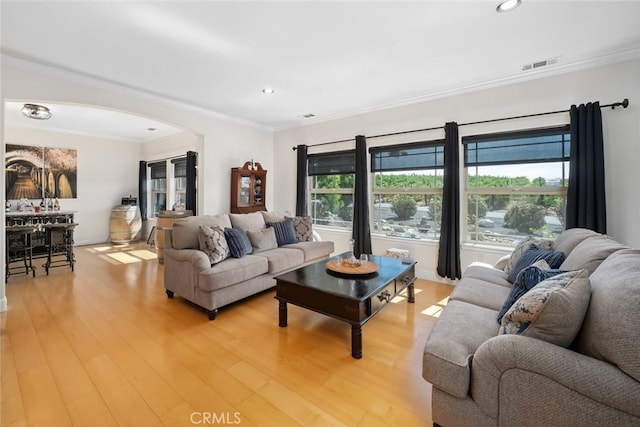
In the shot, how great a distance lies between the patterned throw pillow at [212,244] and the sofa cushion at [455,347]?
7.54 feet

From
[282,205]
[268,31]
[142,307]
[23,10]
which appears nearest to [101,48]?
[23,10]

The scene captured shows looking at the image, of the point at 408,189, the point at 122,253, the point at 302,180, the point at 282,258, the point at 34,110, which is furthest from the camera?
the point at 122,253

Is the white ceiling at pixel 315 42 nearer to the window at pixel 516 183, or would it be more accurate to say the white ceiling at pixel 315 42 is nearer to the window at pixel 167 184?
the window at pixel 516 183

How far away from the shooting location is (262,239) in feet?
12.2

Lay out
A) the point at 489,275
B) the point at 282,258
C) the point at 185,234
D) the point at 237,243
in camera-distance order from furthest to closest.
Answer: the point at 282,258 → the point at 237,243 → the point at 185,234 → the point at 489,275

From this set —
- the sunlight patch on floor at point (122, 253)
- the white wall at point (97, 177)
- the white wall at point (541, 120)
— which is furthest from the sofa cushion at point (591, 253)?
the white wall at point (97, 177)

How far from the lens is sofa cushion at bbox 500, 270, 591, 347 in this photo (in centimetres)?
119

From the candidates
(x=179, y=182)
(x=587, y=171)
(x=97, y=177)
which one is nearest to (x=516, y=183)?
(x=587, y=171)

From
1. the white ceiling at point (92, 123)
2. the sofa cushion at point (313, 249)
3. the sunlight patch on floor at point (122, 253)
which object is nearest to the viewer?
the sofa cushion at point (313, 249)

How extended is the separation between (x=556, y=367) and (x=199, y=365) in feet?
6.93

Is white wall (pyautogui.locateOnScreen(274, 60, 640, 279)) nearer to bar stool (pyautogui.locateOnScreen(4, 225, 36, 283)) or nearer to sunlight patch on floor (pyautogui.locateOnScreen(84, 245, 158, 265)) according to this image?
sunlight patch on floor (pyautogui.locateOnScreen(84, 245, 158, 265))

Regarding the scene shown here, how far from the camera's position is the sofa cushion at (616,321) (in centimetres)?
100

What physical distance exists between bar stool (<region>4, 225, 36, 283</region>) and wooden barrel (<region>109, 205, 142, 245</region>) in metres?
1.94

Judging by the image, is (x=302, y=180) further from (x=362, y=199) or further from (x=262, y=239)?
(x=262, y=239)
